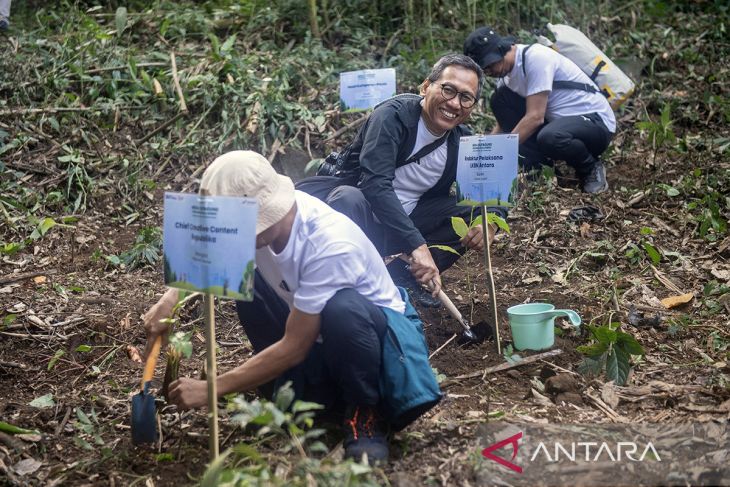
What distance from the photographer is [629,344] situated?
305cm

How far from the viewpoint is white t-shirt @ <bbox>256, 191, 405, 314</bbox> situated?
2.38m

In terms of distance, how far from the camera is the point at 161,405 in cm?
290

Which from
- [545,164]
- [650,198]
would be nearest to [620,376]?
[650,198]

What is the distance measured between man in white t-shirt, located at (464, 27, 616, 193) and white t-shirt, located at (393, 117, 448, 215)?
4.93ft

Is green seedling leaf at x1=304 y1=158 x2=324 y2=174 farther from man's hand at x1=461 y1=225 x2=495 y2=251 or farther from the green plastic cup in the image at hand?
the green plastic cup

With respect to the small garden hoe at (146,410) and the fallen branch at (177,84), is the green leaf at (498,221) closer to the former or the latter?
the small garden hoe at (146,410)

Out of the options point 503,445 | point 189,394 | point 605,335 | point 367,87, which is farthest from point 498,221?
point 367,87

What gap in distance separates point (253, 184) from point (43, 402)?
133 cm

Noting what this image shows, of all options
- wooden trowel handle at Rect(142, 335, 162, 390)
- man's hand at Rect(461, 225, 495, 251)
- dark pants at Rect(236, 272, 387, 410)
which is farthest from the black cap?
wooden trowel handle at Rect(142, 335, 162, 390)

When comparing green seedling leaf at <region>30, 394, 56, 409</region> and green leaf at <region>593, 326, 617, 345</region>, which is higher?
green leaf at <region>593, 326, 617, 345</region>

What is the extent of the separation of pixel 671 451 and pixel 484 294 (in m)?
1.68

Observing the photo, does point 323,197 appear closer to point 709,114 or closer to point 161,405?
point 161,405

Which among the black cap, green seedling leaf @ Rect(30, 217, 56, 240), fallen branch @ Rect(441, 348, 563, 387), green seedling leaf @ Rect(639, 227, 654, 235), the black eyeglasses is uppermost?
the black cap

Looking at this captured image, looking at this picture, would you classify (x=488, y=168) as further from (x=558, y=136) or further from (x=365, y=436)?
(x=558, y=136)
